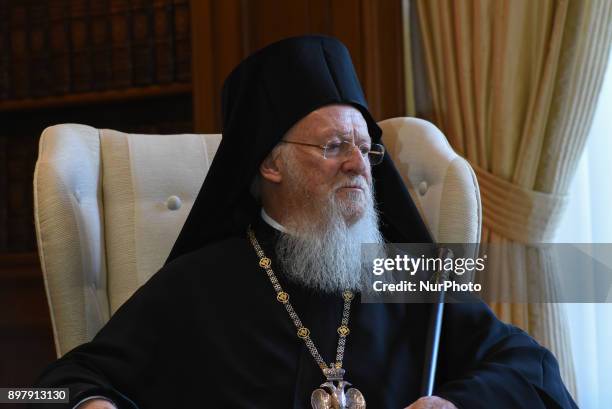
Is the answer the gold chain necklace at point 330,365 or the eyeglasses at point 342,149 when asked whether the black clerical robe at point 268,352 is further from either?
the eyeglasses at point 342,149

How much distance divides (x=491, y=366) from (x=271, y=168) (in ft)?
2.76

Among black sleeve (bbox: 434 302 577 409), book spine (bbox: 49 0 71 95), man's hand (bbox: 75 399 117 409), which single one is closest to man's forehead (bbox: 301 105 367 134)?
black sleeve (bbox: 434 302 577 409)

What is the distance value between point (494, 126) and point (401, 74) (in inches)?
18.2

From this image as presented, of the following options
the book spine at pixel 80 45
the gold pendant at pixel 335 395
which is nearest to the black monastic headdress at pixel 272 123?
the gold pendant at pixel 335 395

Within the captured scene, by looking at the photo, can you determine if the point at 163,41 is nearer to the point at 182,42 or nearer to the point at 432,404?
the point at 182,42

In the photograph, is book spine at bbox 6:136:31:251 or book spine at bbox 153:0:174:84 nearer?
book spine at bbox 153:0:174:84

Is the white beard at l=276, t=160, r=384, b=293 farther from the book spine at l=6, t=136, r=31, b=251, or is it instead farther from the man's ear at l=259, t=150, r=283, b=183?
the book spine at l=6, t=136, r=31, b=251

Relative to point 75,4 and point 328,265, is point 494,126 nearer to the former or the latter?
point 328,265

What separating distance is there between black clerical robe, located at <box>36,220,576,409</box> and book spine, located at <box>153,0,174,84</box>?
5.51 feet

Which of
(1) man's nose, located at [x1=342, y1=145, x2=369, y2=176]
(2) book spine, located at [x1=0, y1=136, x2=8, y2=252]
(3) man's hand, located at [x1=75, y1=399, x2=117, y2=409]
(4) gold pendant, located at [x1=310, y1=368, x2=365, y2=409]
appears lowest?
(2) book spine, located at [x1=0, y1=136, x2=8, y2=252]

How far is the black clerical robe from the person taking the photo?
206 cm

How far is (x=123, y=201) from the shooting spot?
2.64 metres

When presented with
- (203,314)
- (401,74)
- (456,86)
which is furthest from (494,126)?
(203,314)

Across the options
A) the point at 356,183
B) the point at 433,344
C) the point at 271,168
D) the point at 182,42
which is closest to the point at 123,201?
the point at 271,168
